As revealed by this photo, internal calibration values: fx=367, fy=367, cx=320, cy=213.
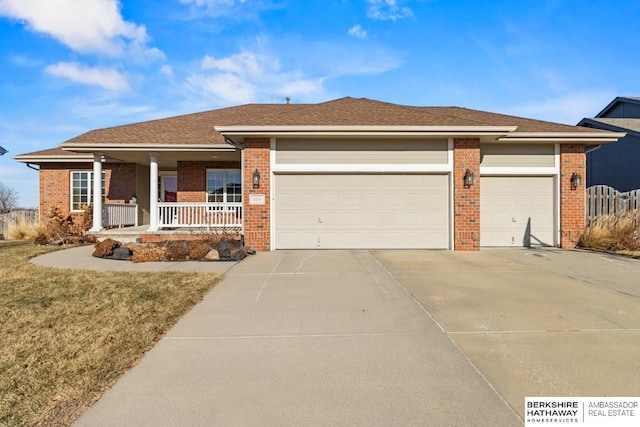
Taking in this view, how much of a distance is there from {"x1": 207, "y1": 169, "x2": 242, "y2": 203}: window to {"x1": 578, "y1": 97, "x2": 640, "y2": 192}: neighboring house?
17.7m

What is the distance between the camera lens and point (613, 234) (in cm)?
1065

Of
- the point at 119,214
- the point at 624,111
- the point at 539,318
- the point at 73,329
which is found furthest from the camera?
the point at 624,111

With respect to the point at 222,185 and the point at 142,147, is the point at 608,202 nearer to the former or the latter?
the point at 222,185

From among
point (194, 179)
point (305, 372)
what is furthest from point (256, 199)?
point (305, 372)

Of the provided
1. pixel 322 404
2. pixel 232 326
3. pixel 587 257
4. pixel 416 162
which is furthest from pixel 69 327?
pixel 587 257

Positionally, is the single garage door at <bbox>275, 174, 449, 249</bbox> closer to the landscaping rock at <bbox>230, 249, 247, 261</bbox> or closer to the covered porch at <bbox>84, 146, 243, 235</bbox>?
the landscaping rock at <bbox>230, 249, 247, 261</bbox>

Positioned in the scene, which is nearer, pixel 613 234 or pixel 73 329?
pixel 73 329

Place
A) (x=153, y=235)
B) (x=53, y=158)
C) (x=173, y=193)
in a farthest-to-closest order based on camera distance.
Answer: (x=173, y=193) < (x=53, y=158) < (x=153, y=235)

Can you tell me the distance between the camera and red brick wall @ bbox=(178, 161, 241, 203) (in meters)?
14.8

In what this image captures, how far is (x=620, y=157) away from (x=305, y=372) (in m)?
21.9

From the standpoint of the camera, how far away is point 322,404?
280cm

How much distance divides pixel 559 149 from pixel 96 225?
15540mm

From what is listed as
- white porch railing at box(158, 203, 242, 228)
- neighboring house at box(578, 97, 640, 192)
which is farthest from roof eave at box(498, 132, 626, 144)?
white porch railing at box(158, 203, 242, 228)

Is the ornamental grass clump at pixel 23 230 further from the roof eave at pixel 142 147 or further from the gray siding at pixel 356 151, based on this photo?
the gray siding at pixel 356 151
